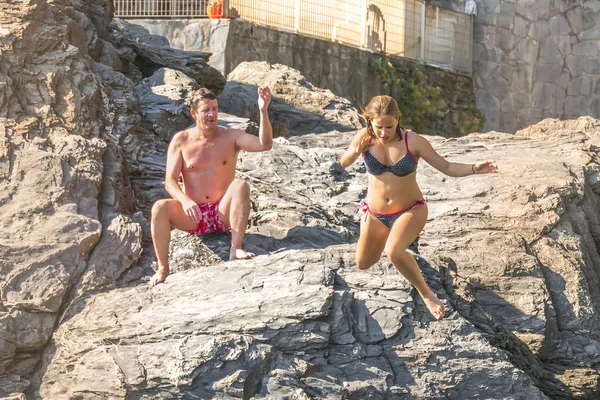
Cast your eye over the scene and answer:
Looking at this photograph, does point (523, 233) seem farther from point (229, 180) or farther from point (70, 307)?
point (70, 307)

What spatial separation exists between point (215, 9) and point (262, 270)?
782 centimetres

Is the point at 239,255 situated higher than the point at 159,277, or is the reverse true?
the point at 239,255

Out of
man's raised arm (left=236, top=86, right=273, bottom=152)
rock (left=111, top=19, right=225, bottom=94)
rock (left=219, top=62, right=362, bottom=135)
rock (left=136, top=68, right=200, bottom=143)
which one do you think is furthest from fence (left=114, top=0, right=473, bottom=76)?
man's raised arm (left=236, top=86, right=273, bottom=152)

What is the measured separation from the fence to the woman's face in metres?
7.46

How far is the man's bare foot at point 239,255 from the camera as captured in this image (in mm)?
7258

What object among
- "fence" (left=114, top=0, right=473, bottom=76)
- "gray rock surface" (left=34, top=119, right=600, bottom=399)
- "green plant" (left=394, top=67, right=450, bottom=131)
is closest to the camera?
"gray rock surface" (left=34, top=119, right=600, bottom=399)

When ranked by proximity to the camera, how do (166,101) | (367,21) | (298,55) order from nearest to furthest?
(166,101), (298,55), (367,21)

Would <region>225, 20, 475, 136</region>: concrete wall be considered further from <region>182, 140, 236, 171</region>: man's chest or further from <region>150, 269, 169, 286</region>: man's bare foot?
<region>150, 269, 169, 286</region>: man's bare foot

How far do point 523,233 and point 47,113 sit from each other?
3.88 meters

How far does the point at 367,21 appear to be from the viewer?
653 inches

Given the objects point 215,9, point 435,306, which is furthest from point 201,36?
point 435,306

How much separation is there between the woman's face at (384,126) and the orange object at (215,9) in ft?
24.4

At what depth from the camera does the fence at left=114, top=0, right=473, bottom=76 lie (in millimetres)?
14812

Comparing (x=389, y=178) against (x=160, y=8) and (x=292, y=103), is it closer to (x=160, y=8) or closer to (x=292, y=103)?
(x=292, y=103)
